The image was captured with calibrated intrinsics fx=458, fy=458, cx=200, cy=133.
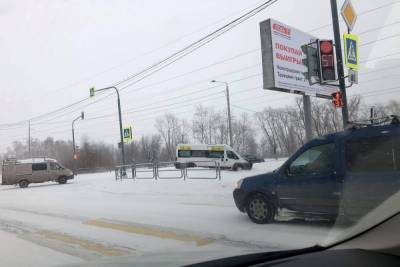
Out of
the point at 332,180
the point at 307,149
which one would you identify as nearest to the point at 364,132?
the point at 332,180

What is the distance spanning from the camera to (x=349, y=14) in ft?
41.2

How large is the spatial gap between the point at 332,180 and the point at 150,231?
352cm

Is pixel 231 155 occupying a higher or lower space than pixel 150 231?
higher

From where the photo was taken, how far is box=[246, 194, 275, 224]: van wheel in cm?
848

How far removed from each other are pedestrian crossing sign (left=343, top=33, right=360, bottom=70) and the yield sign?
308 millimetres

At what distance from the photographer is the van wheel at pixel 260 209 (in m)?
8.48

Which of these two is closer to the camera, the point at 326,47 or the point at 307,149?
the point at 307,149

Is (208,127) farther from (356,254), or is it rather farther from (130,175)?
(356,254)

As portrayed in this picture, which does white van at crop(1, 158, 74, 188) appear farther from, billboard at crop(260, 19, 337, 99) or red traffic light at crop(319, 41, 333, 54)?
red traffic light at crop(319, 41, 333, 54)

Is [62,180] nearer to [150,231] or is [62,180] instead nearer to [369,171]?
[150,231]

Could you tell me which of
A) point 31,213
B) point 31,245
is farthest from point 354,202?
point 31,213

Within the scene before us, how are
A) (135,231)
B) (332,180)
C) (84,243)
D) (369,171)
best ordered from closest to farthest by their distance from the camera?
(369,171), (332,180), (84,243), (135,231)

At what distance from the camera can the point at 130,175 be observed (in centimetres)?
2783

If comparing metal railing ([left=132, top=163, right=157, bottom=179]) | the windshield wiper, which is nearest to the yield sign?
the windshield wiper
